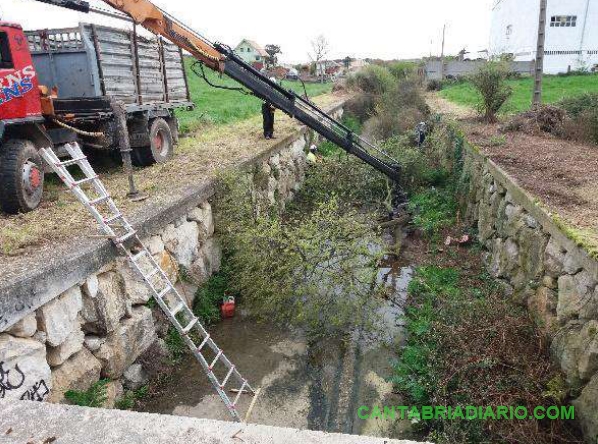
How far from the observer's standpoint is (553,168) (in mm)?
6809

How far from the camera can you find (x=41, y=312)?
358 cm

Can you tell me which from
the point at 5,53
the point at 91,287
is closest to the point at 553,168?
the point at 91,287

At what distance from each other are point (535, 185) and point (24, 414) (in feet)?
19.4

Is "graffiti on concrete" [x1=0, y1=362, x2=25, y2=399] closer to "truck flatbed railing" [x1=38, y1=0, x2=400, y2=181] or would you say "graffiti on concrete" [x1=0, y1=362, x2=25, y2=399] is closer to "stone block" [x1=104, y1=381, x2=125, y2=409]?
"stone block" [x1=104, y1=381, x2=125, y2=409]

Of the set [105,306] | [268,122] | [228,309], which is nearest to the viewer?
[105,306]

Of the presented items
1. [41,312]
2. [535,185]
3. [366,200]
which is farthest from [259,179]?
[41,312]

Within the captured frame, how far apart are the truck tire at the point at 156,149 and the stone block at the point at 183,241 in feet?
7.93

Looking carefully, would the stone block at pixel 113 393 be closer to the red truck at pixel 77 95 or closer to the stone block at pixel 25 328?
the stone block at pixel 25 328

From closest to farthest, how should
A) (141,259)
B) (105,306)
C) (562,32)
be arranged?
(105,306) < (141,259) < (562,32)

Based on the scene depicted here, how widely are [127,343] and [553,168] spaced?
6371 millimetres

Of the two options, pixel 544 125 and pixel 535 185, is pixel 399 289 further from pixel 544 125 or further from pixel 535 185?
pixel 544 125

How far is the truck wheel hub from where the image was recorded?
17.3 feet

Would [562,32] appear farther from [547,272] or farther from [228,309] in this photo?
[228,309]

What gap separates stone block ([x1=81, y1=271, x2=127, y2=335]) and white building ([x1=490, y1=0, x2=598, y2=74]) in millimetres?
33036
